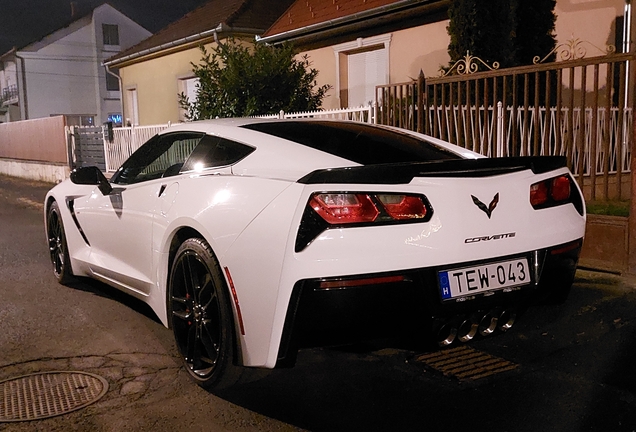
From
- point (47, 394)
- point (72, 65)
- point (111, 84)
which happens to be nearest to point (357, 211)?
point (47, 394)

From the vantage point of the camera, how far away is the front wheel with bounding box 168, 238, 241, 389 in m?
3.19

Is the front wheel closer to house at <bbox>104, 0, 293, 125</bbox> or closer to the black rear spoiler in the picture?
the black rear spoiler

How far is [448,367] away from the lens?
3.66 meters

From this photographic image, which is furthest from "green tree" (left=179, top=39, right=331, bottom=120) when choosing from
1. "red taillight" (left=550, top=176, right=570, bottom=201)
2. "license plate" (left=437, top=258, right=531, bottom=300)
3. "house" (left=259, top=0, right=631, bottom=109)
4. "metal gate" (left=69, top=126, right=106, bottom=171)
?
"license plate" (left=437, top=258, right=531, bottom=300)

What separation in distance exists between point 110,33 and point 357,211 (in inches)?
1947

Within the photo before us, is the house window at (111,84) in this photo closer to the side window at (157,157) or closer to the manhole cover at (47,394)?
the side window at (157,157)

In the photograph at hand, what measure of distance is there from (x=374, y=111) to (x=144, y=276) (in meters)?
4.88

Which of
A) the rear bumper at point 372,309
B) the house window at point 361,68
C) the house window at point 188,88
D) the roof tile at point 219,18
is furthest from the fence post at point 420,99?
the house window at point 188,88

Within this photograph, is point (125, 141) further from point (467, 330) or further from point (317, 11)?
point (467, 330)

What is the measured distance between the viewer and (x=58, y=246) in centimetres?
575

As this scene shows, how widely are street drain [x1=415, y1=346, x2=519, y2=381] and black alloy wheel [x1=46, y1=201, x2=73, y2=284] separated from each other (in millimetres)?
3263

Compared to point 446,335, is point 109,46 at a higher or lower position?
higher

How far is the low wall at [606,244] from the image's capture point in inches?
222

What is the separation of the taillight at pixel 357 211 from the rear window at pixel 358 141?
0.48 meters
